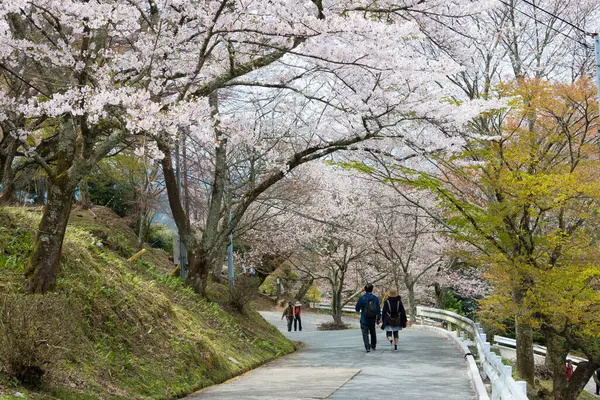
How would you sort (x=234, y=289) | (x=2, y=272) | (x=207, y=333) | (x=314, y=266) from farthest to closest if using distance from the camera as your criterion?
1. (x=314, y=266)
2. (x=234, y=289)
3. (x=207, y=333)
4. (x=2, y=272)

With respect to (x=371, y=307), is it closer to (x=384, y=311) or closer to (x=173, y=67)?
(x=384, y=311)

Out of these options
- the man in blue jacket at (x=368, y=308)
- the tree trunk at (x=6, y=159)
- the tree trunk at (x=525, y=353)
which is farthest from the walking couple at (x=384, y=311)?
the tree trunk at (x=6, y=159)

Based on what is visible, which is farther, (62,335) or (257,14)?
(257,14)

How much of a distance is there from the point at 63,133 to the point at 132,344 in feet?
10.7

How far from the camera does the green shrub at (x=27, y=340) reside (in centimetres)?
679

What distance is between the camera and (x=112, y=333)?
386 inches

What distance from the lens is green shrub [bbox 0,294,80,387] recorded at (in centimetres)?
679

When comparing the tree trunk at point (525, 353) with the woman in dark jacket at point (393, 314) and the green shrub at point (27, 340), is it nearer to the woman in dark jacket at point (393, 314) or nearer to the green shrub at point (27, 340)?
the woman in dark jacket at point (393, 314)

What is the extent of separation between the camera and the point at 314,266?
39844 millimetres

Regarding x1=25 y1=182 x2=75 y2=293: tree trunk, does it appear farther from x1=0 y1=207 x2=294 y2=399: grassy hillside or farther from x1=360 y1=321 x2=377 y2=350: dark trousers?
x1=360 y1=321 x2=377 y2=350: dark trousers

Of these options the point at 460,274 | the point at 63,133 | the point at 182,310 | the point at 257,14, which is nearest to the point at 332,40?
the point at 257,14

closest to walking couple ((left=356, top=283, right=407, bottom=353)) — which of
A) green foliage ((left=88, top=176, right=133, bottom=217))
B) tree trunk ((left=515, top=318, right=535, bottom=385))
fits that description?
tree trunk ((left=515, top=318, right=535, bottom=385))

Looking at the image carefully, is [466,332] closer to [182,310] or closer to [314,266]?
[182,310]

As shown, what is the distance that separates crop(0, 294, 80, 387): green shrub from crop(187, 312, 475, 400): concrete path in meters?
2.85
